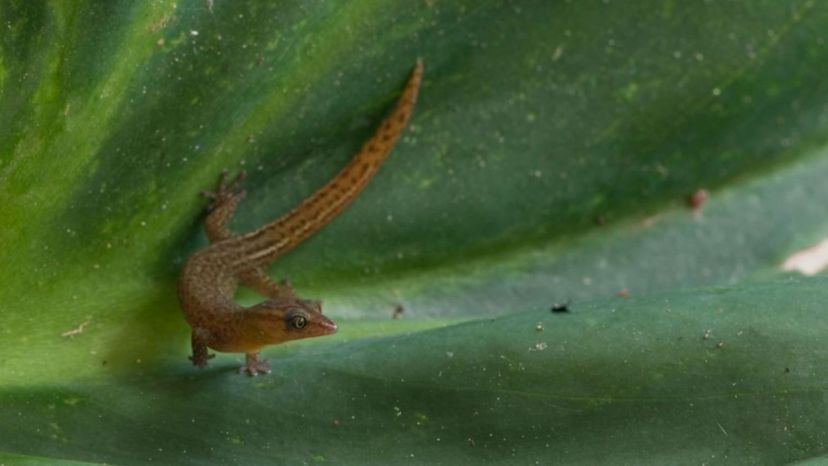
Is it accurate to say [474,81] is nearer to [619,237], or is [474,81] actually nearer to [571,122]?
[571,122]

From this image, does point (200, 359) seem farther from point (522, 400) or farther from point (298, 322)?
point (522, 400)

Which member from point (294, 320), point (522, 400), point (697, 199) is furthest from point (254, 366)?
point (697, 199)

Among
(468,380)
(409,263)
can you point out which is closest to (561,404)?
(468,380)

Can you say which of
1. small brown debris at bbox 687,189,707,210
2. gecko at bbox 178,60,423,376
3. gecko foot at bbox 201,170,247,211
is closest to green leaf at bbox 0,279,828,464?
gecko at bbox 178,60,423,376

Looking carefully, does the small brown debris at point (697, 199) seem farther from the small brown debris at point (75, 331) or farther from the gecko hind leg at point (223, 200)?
the small brown debris at point (75, 331)

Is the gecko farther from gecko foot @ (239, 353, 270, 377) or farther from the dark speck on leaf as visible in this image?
the dark speck on leaf

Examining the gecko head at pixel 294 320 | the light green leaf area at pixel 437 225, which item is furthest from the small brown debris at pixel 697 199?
the gecko head at pixel 294 320

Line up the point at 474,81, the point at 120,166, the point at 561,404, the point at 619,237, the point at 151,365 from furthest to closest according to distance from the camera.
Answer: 1. the point at 619,237
2. the point at 474,81
3. the point at 151,365
4. the point at 120,166
5. the point at 561,404
